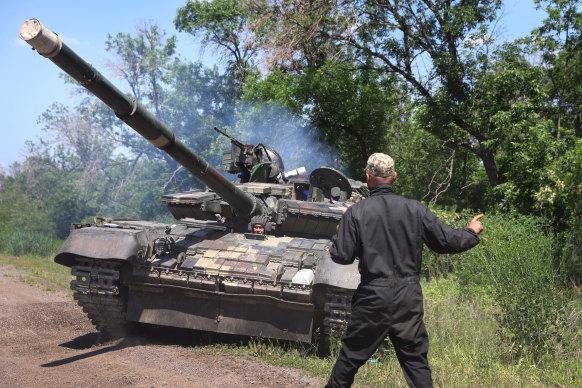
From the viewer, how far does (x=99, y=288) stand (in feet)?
21.8

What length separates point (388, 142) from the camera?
17.6 m

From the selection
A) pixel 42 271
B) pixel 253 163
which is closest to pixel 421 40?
pixel 253 163

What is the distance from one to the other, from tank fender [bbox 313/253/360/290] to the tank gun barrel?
177 cm

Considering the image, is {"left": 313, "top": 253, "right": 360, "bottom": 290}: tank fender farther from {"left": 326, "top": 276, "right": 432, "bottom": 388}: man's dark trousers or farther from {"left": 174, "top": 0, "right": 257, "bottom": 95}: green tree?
{"left": 174, "top": 0, "right": 257, "bottom": 95}: green tree

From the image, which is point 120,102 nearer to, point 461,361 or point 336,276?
point 336,276

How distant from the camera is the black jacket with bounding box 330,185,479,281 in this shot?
345 cm

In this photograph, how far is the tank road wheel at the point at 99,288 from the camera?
21.7 ft

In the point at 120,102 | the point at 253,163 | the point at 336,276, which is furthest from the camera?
the point at 253,163

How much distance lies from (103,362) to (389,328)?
3.82 metres

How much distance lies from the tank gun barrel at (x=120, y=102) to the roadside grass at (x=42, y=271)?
5.84 metres

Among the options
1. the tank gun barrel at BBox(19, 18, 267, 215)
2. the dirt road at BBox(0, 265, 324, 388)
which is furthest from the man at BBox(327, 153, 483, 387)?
the tank gun barrel at BBox(19, 18, 267, 215)

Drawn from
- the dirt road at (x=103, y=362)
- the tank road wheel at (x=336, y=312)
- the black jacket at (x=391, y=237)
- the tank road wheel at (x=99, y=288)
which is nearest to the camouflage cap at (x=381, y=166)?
the black jacket at (x=391, y=237)

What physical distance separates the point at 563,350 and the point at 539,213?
5545 mm

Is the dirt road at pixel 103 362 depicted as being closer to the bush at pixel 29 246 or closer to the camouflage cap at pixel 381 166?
the camouflage cap at pixel 381 166
